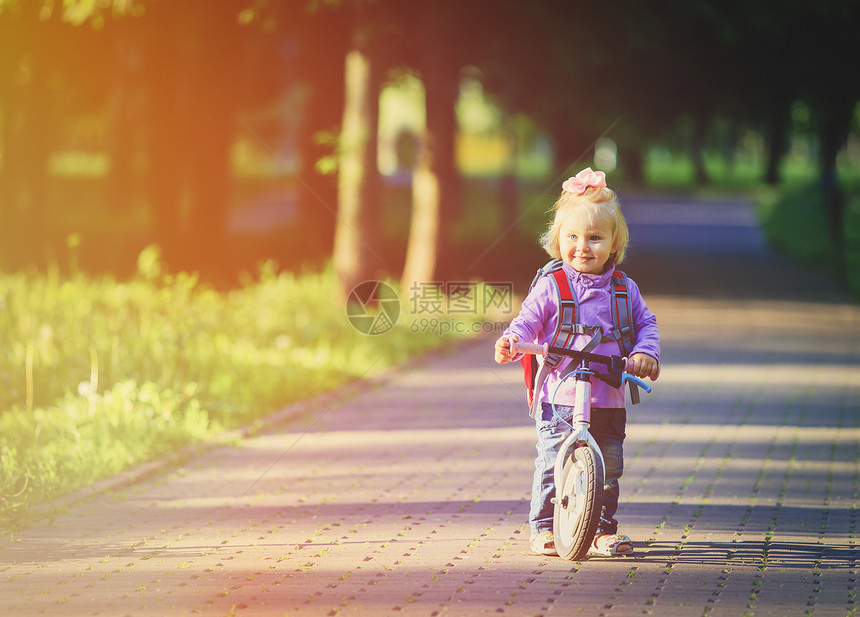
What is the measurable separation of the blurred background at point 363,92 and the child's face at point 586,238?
5.41m

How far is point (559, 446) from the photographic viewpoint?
5199 mm

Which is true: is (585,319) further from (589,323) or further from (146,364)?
(146,364)

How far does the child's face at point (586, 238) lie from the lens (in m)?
4.98

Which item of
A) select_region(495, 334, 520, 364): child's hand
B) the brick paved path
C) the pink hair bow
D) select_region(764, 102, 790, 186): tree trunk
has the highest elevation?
select_region(764, 102, 790, 186): tree trunk

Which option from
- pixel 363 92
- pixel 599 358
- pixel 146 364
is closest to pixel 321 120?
pixel 363 92

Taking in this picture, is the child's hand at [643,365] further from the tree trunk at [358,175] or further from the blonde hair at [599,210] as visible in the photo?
the tree trunk at [358,175]

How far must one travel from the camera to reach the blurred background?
44.5ft

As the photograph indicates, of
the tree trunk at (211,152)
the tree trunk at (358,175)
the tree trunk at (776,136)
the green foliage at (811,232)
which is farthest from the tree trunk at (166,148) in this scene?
the tree trunk at (776,136)

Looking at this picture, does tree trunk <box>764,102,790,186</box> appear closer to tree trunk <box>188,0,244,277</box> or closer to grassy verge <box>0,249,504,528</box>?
tree trunk <box>188,0,244,277</box>

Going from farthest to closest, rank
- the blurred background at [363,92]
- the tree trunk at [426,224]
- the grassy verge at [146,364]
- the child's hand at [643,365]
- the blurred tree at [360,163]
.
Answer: the tree trunk at [426,224]
the blurred background at [363,92]
the blurred tree at [360,163]
the grassy verge at [146,364]
the child's hand at [643,365]

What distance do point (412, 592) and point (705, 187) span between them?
61.2m

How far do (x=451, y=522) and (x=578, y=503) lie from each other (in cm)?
108

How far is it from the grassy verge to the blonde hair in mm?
3051

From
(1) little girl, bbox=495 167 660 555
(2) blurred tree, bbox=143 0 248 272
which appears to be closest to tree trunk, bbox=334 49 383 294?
(2) blurred tree, bbox=143 0 248 272
